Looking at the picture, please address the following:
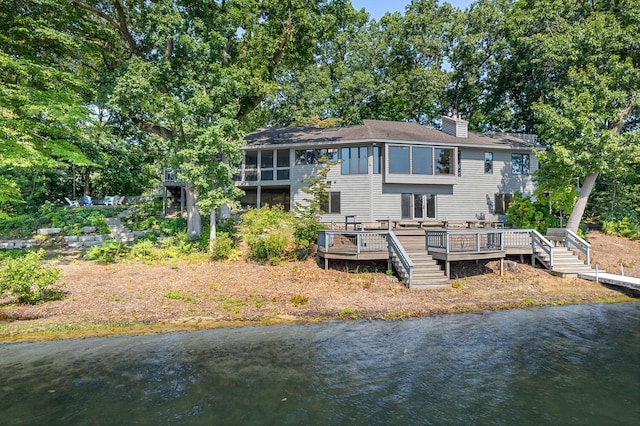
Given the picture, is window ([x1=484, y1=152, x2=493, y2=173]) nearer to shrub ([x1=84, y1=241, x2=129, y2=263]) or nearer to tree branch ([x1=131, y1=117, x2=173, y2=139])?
tree branch ([x1=131, y1=117, x2=173, y2=139])

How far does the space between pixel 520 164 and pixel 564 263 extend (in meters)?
11.1

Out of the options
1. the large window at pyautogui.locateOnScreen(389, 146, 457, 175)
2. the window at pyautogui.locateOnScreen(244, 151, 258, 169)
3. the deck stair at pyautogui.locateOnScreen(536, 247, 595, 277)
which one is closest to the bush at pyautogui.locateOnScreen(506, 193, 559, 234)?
the deck stair at pyautogui.locateOnScreen(536, 247, 595, 277)

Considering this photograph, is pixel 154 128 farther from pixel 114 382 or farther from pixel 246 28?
pixel 114 382

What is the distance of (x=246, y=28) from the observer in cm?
1936

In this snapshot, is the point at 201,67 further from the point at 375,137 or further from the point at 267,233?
the point at 375,137

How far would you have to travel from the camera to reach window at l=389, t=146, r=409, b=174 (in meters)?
21.9

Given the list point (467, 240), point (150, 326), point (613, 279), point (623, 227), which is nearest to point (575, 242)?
point (613, 279)

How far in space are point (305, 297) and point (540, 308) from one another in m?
8.21

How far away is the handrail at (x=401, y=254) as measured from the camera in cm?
1341

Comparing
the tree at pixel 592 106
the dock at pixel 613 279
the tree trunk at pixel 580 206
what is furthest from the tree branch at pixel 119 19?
the tree trunk at pixel 580 206

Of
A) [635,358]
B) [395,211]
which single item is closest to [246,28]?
[395,211]

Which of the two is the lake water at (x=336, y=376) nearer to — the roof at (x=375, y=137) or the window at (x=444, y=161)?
the window at (x=444, y=161)

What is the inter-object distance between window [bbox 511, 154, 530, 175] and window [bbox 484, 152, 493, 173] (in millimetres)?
1716

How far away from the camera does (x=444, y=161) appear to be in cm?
2266
